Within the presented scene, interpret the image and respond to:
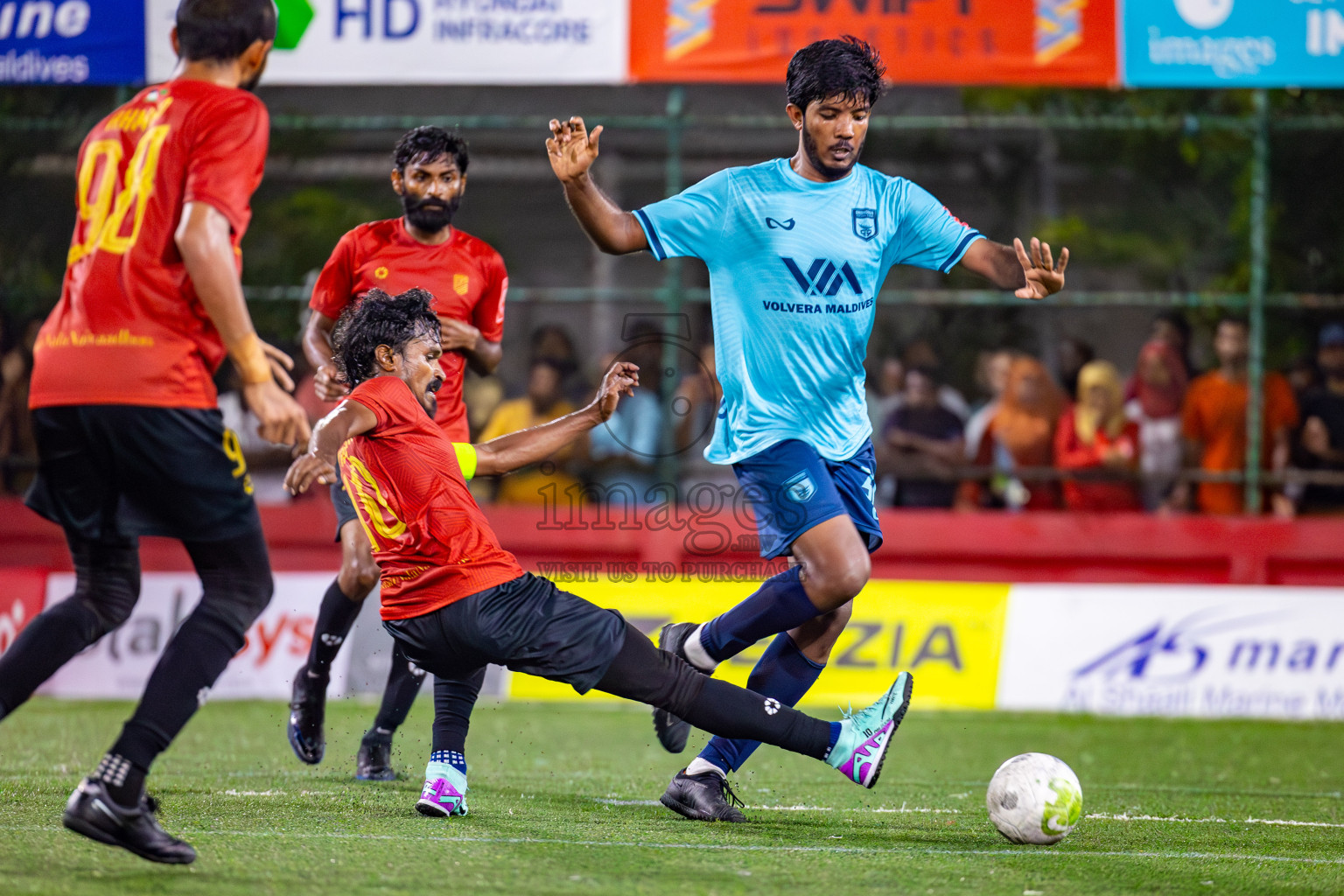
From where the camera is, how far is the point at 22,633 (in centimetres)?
396

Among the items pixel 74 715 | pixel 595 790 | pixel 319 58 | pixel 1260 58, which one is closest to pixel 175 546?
pixel 74 715

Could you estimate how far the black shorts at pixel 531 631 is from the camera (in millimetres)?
4043

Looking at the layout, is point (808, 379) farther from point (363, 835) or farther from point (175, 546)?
point (175, 546)

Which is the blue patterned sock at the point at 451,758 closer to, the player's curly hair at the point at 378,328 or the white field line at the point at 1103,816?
the white field line at the point at 1103,816

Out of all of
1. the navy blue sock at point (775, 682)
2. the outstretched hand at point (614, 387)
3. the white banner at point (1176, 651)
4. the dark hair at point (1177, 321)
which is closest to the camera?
the outstretched hand at point (614, 387)

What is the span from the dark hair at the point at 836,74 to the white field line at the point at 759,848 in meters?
2.35

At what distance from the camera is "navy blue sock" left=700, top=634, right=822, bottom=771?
15.3 feet

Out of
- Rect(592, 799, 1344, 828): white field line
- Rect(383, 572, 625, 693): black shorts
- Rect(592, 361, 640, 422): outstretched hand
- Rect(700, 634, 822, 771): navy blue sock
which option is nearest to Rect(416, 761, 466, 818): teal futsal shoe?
Rect(383, 572, 625, 693): black shorts

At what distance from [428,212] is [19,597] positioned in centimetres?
505

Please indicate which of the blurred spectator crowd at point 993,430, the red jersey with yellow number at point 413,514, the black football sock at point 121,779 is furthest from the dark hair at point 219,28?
the blurred spectator crowd at point 993,430

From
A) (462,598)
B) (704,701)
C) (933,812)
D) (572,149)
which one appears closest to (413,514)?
(462,598)

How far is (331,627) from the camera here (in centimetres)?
546

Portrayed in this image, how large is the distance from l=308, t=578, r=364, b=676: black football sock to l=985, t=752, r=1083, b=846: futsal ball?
2530 millimetres

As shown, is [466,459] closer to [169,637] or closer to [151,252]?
[151,252]
